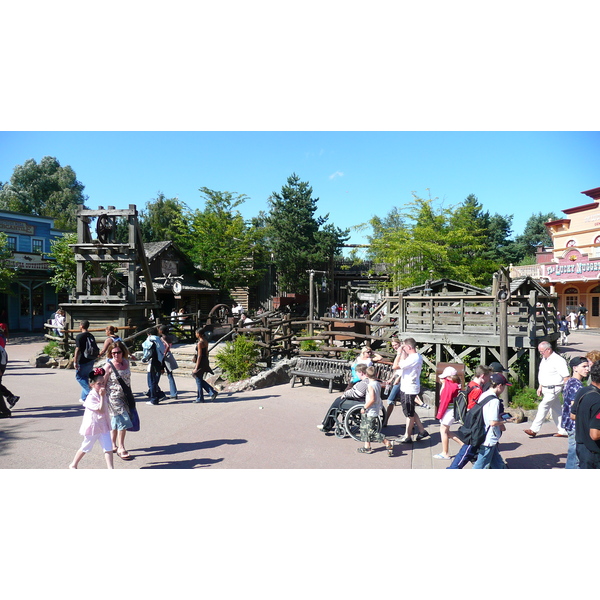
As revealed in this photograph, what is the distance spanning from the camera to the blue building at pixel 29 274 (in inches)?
1022

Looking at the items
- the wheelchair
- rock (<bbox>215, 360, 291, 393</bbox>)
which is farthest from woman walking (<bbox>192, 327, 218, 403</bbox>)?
the wheelchair

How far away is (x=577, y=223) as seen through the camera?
28.0 meters

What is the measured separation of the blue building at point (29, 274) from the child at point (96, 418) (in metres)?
24.1

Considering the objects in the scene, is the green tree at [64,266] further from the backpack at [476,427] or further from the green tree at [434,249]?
the backpack at [476,427]

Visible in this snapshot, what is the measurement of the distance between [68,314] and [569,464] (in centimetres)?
1476

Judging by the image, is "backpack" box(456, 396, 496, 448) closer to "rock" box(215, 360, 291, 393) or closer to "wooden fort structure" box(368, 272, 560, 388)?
"wooden fort structure" box(368, 272, 560, 388)

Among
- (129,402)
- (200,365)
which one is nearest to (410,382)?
(129,402)

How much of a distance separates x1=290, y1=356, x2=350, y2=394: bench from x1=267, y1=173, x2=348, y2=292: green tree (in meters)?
18.4

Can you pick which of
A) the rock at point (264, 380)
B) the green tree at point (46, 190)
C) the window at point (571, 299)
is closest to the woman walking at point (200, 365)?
the rock at point (264, 380)

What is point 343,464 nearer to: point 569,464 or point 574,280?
point 569,464

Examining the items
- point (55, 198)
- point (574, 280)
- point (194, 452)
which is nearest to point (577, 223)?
point (574, 280)

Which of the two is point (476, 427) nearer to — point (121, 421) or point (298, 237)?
point (121, 421)

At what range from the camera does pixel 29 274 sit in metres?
26.1

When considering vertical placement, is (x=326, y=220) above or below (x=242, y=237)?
above
